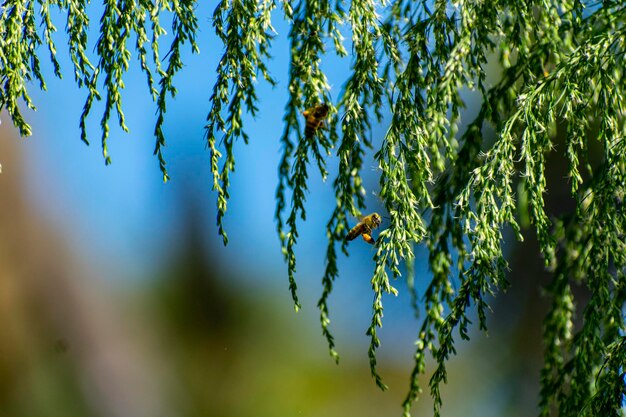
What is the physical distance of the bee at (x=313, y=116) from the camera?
3.99 feet

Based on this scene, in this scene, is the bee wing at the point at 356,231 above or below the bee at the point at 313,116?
below

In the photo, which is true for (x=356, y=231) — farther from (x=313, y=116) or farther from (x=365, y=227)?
(x=313, y=116)

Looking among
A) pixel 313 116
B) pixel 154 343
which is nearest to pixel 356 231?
pixel 313 116

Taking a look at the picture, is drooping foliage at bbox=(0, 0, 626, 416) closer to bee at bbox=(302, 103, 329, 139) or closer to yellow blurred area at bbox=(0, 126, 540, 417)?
bee at bbox=(302, 103, 329, 139)

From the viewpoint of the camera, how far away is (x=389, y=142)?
3.78ft

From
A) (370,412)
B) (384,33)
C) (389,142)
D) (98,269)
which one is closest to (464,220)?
(389,142)

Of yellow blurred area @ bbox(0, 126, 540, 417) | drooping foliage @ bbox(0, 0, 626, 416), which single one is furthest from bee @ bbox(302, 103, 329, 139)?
yellow blurred area @ bbox(0, 126, 540, 417)

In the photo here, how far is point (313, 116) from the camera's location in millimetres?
1220

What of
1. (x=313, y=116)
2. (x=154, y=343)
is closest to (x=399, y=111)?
(x=313, y=116)

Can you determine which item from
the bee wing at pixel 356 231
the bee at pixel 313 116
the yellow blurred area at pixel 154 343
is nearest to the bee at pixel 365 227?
the bee wing at pixel 356 231

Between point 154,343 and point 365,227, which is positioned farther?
point 154,343

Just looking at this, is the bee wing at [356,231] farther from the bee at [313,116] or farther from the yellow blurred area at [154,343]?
the yellow blurred area at [154,343]

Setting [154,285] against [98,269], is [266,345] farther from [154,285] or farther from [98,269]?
[98,269]

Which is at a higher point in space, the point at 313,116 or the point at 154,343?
the point at 313,116
